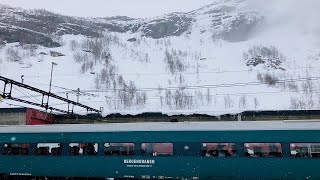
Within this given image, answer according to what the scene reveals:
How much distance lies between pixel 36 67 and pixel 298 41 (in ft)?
398

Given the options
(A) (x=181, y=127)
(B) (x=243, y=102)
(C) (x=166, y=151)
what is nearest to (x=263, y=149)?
(A) (x=181, y=127)

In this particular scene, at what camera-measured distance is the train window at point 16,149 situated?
80.2 feet

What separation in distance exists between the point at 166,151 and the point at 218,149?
116 inches

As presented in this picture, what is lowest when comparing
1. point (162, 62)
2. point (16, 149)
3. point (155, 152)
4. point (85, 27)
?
point (16, 149)

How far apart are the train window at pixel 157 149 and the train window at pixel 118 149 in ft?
2.50

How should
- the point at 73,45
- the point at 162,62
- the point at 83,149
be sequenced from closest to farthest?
the point at 83,149 → the point at 162,62 → the point at 73,45

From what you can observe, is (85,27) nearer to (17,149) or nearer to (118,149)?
(17,149)

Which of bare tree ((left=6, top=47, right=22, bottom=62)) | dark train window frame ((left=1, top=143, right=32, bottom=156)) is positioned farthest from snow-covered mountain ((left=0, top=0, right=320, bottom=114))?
dark train window frame ((left=1, top=143, right=32, bottom=156))

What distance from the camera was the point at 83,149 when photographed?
23.3 m

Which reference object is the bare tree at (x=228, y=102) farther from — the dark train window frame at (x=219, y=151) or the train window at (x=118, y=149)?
the dark train window frame at (x=219, y=151)

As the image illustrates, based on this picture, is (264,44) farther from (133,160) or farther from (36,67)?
(133,160)

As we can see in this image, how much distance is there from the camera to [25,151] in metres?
24.4

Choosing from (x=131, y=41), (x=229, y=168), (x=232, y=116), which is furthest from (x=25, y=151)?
(x=131, y=41)

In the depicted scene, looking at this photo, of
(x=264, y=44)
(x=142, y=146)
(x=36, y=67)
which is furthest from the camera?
(x=264, y=44)
